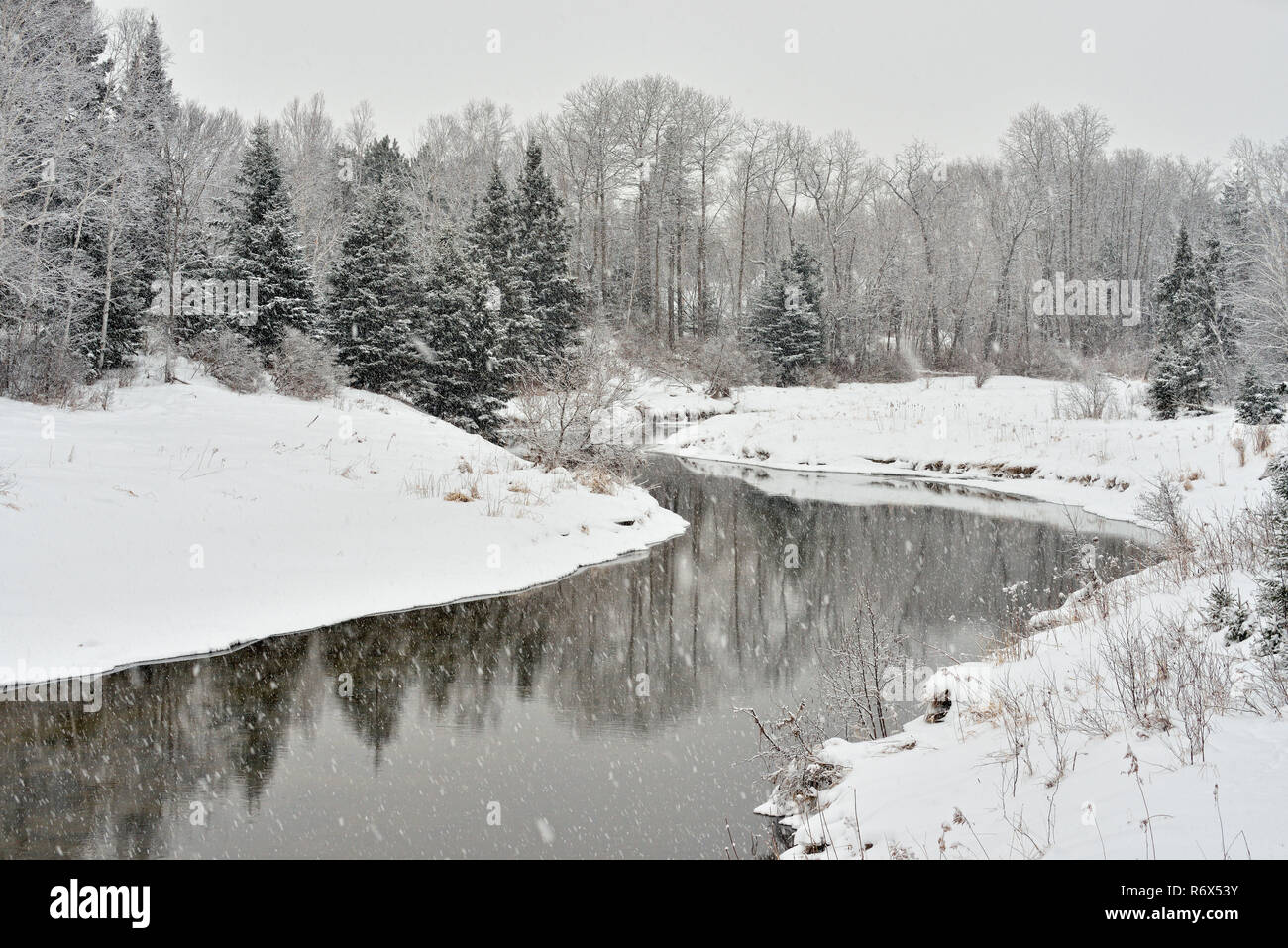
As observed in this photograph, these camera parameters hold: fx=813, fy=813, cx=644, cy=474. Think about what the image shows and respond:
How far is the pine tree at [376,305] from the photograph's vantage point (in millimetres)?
24719

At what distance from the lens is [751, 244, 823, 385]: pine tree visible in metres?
42.6

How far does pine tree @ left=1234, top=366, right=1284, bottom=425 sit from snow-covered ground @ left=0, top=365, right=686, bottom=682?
14186 mm

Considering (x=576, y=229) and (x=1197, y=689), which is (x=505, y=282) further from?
(x=1197, y=689)

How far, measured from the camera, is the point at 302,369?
21.5 metres

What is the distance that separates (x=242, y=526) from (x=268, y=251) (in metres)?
15.2

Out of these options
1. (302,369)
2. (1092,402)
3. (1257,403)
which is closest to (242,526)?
(302,369)

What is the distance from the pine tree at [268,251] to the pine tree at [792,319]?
2571cm

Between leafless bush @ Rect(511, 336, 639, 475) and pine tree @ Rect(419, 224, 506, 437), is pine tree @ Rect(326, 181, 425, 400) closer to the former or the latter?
pine tree @ Rect(419, 224, 506, 437)

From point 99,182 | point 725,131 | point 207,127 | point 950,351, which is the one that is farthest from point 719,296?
point 99,182

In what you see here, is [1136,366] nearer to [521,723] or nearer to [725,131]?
[725,131]

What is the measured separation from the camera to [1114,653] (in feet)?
18.0

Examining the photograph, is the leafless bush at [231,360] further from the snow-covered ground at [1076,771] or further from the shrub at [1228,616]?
the shrub at [1228,616]

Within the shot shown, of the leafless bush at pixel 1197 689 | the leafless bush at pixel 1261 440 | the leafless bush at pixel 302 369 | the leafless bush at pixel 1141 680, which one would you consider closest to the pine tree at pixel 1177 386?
the leafless bush at pixel 1261 440

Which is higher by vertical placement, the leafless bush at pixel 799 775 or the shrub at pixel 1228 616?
the shrub at pixel 1228 616
